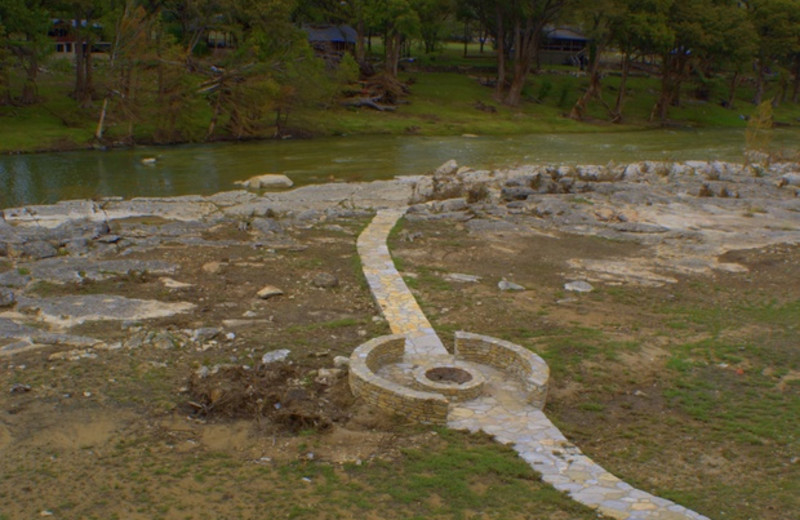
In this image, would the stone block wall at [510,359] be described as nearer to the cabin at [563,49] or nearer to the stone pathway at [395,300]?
the stone pathway at [395,300]

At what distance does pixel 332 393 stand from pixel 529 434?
269cm

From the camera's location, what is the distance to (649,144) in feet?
156

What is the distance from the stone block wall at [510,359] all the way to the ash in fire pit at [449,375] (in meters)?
0.65

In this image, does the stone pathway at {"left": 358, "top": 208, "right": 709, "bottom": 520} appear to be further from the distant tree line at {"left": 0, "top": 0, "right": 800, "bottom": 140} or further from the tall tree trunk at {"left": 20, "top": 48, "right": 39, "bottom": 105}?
the tall tree trunk at {"left": 20, "top": 48, "right": 39, "bottom": 105}

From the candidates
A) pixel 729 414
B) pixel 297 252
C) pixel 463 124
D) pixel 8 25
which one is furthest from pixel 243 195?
pixel 463 124

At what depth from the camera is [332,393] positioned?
34.7ft

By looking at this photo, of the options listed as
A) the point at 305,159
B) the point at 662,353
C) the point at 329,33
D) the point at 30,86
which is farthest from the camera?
the point at 329,33

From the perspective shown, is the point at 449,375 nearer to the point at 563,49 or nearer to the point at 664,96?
the point at 664,96

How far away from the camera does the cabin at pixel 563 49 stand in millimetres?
76562

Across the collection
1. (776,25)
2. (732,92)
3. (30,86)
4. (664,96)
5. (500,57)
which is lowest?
(30,86)

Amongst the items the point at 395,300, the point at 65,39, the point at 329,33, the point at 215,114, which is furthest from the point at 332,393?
the point at 329,33

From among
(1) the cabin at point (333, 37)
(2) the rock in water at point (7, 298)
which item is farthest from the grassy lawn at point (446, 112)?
(2) the rock in water at point (7, 298)

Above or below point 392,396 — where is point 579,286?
below

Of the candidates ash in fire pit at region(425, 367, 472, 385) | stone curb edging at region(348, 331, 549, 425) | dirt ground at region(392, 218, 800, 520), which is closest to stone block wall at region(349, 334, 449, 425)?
stone curb edging at region(348, 331, 549, 425)
